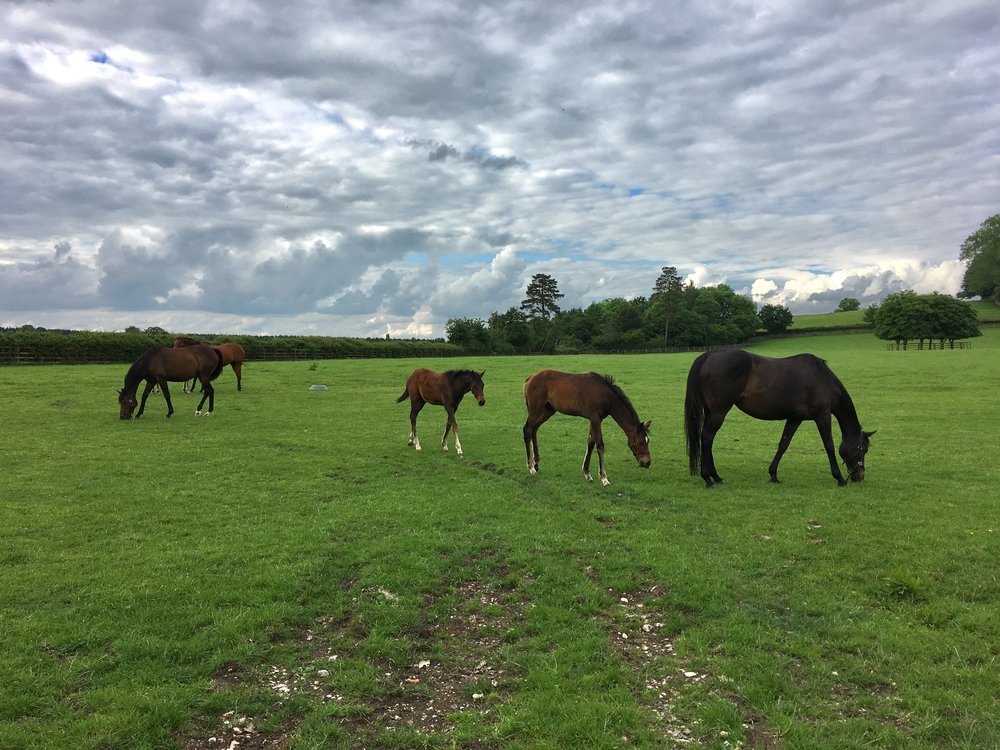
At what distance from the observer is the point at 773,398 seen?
10.5m

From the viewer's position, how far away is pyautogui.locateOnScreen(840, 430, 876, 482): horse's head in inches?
410

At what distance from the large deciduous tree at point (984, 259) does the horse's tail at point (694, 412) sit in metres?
121

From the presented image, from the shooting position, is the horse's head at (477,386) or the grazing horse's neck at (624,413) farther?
the horse's head at (477,386)

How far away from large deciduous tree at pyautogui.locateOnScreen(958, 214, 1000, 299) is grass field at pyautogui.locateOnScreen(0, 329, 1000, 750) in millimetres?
118339

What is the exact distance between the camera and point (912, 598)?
18.6 ft

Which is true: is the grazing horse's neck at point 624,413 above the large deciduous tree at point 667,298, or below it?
below

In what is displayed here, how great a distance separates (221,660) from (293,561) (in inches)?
80.6

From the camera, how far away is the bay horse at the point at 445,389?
13.3 metres

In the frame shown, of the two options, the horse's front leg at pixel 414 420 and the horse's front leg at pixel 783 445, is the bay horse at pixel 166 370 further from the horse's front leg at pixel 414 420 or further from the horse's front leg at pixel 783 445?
the horse's front leg at pixel 783 445

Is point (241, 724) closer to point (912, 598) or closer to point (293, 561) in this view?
point (293, 561)

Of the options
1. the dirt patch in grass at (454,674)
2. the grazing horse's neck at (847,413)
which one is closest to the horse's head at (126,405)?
the dirt patch in grass at (454,674)

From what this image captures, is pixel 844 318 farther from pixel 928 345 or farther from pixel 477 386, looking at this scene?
pixel 477 386

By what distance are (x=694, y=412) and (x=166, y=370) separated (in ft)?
52.1

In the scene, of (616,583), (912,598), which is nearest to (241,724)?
(616,583)
